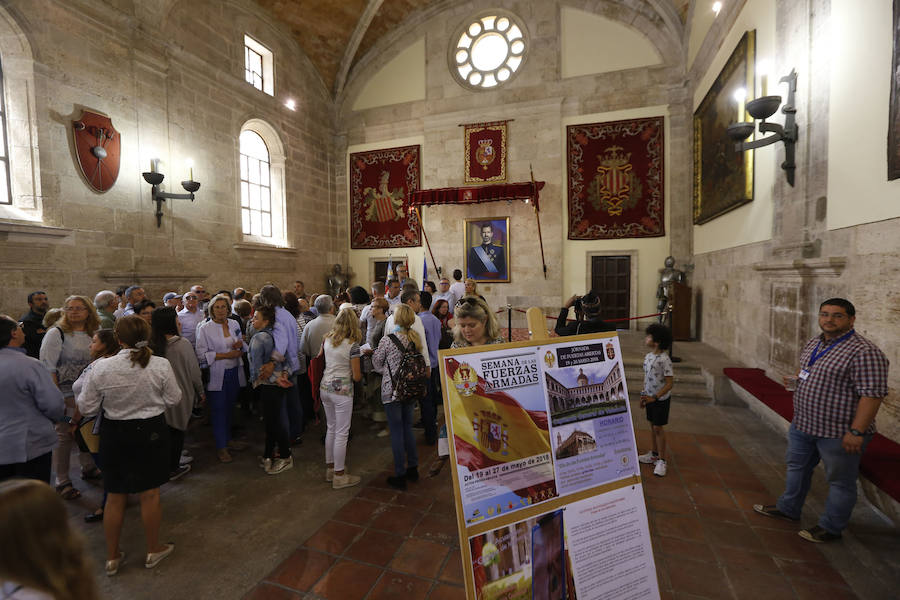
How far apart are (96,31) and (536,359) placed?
29.0ft

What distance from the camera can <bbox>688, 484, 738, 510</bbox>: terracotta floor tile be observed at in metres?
3.14

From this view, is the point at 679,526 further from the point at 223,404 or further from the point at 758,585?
the point at 223,404

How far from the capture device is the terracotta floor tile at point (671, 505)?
3.05 metres

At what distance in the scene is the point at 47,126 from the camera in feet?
19.2

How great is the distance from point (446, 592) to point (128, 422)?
6.92ft

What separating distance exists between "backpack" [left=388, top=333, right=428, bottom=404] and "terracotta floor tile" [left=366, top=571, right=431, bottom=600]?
1225mm

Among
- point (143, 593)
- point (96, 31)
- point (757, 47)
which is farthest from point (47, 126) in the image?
point (757, 47)

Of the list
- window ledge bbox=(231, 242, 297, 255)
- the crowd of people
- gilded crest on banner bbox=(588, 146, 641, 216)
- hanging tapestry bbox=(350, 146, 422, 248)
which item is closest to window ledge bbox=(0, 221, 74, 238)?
the crowd of people

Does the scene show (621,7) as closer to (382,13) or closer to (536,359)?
(382,13)

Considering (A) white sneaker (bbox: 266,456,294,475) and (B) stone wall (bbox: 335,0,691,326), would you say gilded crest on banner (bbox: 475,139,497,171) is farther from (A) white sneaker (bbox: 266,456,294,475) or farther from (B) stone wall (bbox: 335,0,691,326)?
(A) white sneaker (bbox: 266,456,294,475)

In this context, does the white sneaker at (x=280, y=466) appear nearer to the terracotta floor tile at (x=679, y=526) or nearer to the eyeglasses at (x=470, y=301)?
the eyeglasses at (x=470, y=301)

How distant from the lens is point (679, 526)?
2873 millimetres

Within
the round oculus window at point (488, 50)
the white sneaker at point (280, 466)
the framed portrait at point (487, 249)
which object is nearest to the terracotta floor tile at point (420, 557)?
the white sneaker at point (280, 466)

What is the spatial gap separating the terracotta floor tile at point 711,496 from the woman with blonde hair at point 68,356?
16.1 ft
